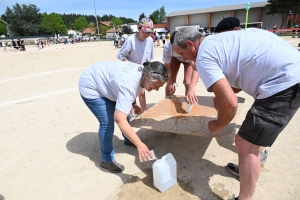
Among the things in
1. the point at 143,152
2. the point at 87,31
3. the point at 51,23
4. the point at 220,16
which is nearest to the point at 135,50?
the point at 143,152

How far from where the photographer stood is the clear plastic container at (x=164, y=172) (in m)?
1.96

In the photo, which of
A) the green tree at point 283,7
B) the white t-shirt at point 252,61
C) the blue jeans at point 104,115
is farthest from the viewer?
the green tree at point 283,7

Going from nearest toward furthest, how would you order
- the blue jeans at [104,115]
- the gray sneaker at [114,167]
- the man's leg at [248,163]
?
the man's leg at [248,163], the blue jeans at [104,115], the gray sneaker at [114,167]

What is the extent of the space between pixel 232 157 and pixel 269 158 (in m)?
0.42

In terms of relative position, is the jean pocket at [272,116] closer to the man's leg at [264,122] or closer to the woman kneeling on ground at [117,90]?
the man's leg at [264,122]

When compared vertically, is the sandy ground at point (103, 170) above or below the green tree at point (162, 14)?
below

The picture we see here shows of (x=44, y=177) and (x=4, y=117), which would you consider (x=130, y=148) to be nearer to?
(x=44, y=177)

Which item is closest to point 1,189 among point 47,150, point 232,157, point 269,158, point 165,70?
point 47,150

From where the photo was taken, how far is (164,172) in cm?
197

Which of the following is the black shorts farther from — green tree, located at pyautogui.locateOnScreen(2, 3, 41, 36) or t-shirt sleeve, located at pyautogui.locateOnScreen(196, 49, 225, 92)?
green tree, located at pyautogui.locateOnScreen(2, 3, 41, 36)

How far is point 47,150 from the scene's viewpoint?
2.97m

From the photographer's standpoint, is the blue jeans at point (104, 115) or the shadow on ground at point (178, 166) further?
the blue jeans at point (104, 115)

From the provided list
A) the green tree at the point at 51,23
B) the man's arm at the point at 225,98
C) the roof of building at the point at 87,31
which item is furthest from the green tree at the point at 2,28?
the man's arm at the point at 225,98

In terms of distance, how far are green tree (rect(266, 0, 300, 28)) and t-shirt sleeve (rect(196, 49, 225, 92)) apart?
41632 mm
